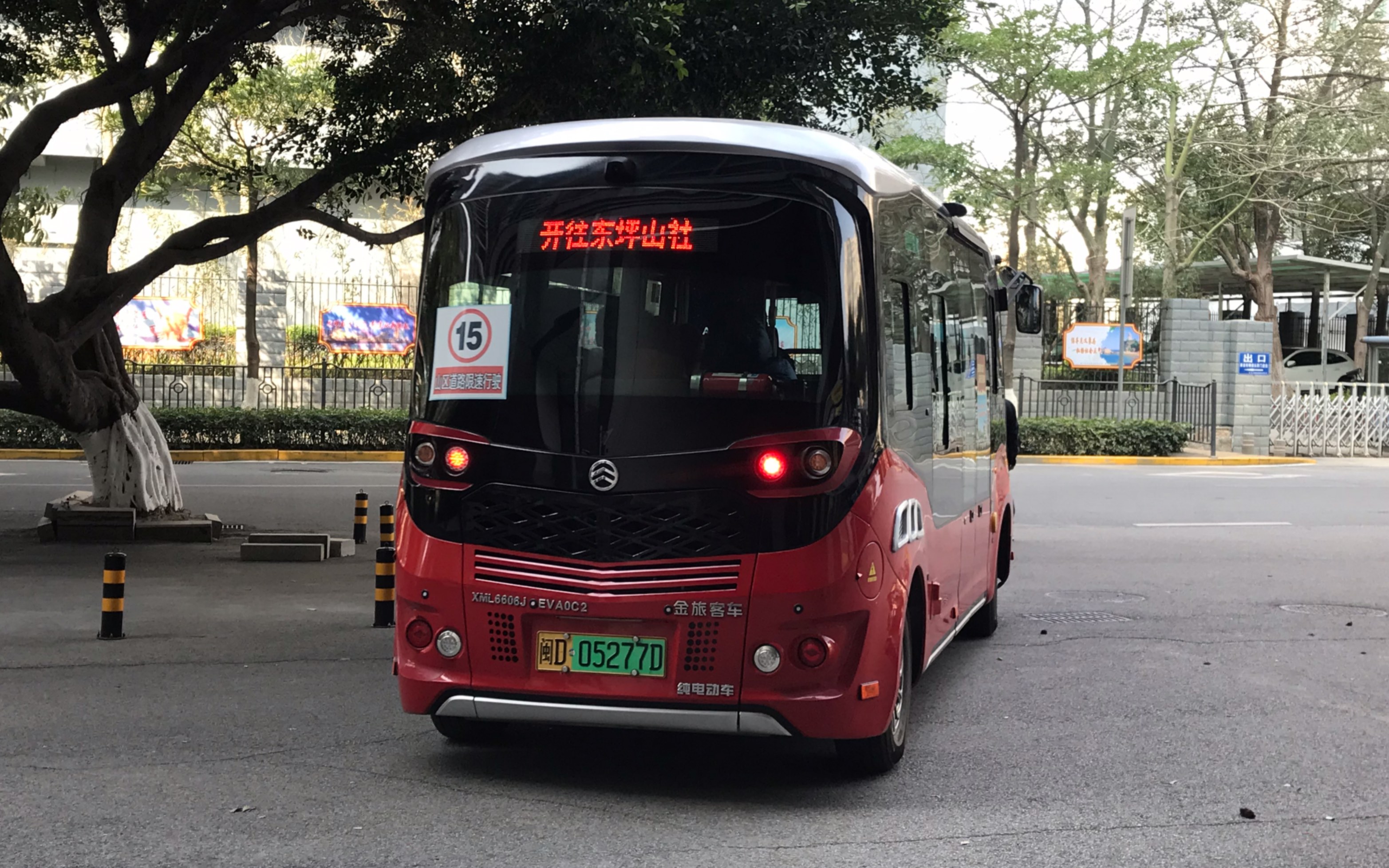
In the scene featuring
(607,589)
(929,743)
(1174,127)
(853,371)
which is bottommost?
(929,743)

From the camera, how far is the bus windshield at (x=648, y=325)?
5703 millimetres

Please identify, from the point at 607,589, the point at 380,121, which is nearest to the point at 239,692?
the point at 607,589

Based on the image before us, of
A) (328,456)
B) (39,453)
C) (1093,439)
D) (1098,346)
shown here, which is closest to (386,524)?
(328,456)

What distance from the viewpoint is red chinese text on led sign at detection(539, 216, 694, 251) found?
5.87 m

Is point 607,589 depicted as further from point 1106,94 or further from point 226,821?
point 1106,94

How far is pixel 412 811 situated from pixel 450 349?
178 cm

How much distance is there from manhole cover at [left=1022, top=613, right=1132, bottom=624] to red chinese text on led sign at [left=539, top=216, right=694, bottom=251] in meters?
5.58

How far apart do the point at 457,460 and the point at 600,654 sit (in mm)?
943

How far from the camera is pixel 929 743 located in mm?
6820

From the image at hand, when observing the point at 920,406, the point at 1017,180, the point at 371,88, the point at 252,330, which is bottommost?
the point at 920,406

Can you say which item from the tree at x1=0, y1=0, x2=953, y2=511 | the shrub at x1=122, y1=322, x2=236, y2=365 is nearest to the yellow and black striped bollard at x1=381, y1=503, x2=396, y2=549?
the tree at x1=0, y1=0, x2=953, y2=511

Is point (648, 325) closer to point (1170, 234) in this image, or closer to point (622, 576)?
point (622, 576)

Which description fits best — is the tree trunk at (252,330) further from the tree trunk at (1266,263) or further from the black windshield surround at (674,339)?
the tree trunk at (1266,263)

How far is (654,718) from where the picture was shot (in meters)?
5.63
